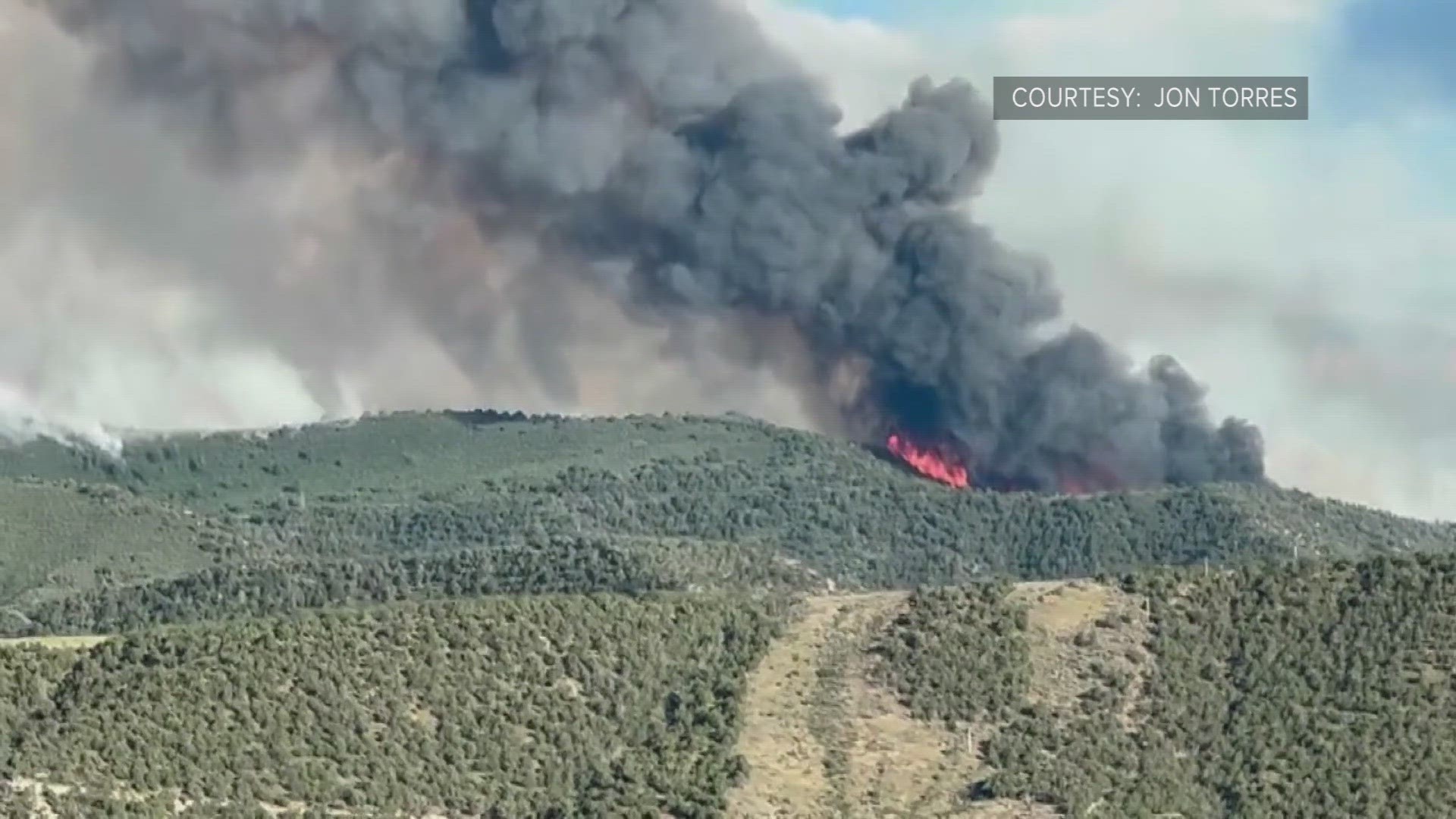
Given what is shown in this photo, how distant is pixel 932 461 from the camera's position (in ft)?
608

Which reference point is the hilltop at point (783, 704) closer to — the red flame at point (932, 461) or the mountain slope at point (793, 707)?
the mountain slope at point (793, 707)

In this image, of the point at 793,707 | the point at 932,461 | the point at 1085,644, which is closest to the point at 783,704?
the point at 793,707

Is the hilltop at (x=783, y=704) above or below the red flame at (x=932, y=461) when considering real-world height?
below

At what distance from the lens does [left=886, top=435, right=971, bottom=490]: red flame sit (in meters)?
183

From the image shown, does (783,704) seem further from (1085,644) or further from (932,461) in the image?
(932,461)

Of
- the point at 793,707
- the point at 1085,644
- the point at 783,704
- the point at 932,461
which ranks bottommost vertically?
the point at 793,707

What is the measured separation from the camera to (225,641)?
12681 centimetres

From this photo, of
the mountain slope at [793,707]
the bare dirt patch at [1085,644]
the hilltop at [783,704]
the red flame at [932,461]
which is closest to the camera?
the hilltop at [783,704]

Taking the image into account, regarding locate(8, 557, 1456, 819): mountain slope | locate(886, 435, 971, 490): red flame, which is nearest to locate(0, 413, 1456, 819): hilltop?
locate(8, 557, 1456, 819): mountain slope

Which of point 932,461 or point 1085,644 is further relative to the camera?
point 932,461

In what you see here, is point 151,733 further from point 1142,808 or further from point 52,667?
point 1142,808

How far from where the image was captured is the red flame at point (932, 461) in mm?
182750

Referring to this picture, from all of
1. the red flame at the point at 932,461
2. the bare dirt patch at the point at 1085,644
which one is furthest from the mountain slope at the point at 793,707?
the red flame at the point at 932,461

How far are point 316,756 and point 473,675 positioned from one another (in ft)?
37.2
